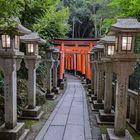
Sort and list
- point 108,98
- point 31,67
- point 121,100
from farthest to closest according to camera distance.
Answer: point 31,67 < point 108,98 < point 121,100

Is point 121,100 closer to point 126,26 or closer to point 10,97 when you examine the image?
point 126,26

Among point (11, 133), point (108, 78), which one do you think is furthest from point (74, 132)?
point (108, 78)

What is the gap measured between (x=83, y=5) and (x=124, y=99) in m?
29.5

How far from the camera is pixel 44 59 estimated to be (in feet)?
43.9

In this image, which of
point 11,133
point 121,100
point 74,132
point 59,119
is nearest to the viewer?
point 121,100

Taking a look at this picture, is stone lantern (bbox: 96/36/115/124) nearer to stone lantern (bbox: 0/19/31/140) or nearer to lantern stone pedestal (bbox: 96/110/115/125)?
lantern stone pedestal (bbox: 96/110/115/125)

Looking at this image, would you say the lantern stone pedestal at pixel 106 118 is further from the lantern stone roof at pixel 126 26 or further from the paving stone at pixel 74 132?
the lantern stone roof at pixel 126 26

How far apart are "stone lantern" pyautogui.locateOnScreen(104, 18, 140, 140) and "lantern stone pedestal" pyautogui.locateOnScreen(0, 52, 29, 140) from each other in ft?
8.32

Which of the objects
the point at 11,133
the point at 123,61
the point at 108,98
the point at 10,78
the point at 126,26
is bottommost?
the point at 11,133

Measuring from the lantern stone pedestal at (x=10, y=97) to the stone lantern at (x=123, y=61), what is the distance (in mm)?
2537

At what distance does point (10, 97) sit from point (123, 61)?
3.15 metres

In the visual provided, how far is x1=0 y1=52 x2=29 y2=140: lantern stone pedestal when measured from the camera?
5.95 metres

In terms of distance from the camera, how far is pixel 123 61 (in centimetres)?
562

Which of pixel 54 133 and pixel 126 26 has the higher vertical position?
pixel 126 26
